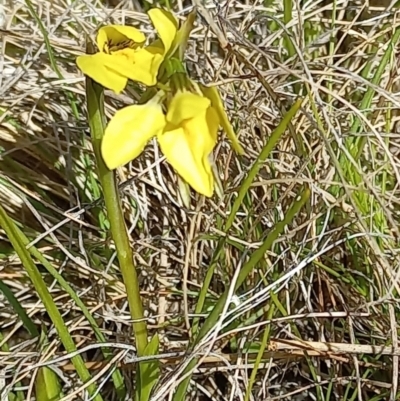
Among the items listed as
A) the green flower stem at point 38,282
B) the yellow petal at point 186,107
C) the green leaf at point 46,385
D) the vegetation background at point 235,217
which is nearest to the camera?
the yellow petal at point 186,107

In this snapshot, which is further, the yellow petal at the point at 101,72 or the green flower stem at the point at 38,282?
the green flower stem at the point at 38,282

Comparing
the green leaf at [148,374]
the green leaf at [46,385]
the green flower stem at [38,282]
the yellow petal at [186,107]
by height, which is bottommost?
the green leaf at [148,374]

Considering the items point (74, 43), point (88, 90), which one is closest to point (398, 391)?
point (88, 90)

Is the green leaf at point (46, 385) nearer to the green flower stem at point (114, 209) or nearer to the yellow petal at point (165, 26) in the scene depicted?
the green flower stem at point (114, 209)

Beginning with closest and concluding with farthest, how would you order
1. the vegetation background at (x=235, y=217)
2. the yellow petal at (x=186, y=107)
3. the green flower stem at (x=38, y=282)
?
the yellow petal at (x=186, y=107) → the green flower stem at (x=38, y=282) → the vegetation background at (x=235, y=217)

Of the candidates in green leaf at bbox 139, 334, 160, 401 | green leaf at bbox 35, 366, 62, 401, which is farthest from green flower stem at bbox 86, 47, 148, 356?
green leaf at bbox 35, 366, 62, 401

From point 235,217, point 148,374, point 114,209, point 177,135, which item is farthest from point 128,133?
point 235,217

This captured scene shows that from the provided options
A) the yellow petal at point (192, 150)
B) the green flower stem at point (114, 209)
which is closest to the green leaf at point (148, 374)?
the green flower stem at point (114, 209)

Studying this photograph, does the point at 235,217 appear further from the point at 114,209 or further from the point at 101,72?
the point at 101,72

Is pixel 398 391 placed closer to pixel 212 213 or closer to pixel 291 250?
pixel 291 250
